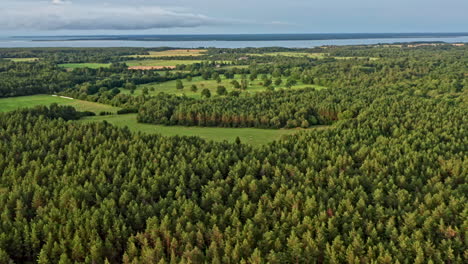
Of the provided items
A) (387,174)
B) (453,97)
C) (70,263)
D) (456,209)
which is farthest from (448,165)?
(453,97)

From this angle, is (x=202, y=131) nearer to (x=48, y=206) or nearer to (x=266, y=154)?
(x=266, y=154)

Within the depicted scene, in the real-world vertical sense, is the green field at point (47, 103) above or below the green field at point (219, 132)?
above

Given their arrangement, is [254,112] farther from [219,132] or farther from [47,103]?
[47,103]

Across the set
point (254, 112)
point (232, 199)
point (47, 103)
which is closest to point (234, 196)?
point (232, 199)

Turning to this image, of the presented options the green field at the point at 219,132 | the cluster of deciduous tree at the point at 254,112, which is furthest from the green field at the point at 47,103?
the green field at the point at 219,132

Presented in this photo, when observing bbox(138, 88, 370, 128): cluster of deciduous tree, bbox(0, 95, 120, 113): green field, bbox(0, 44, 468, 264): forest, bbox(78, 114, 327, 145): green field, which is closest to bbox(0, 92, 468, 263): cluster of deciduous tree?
bbox(0, 44, 468, 264): forest

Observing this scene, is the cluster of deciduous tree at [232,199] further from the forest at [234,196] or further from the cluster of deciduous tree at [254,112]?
the cluster of deciduous tree at [254,112]

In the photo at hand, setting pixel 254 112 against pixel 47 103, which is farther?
pixel 47 103

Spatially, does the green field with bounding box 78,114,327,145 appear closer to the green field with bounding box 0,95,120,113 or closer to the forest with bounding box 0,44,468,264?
the forest with bounding box 0,44,468,264
